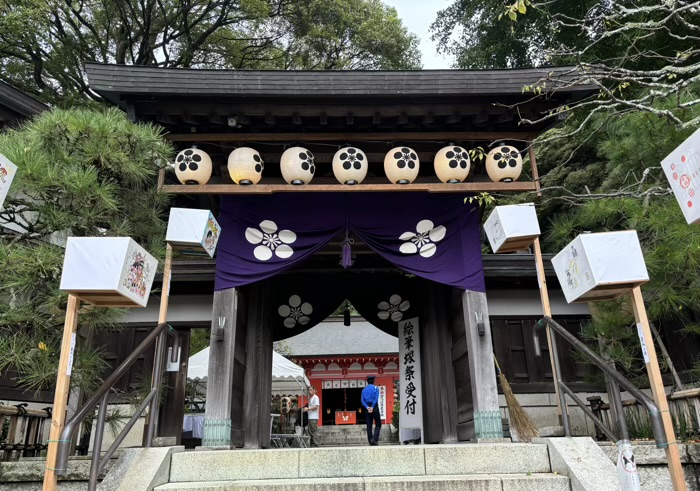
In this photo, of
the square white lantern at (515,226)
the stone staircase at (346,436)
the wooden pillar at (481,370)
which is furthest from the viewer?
the stone staircase at (346,436)

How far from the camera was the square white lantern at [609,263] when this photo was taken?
3795 mm

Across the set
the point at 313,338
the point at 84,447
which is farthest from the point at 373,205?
the point at 313,338

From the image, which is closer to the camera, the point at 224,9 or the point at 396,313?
the point at 396,313

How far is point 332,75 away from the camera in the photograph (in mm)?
5848

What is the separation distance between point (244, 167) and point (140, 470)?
3.42 metres

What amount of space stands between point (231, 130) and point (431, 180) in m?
2.80

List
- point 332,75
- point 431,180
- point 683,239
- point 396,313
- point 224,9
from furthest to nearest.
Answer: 1. point 224,9
2. point 396,313
3. point 431,180
4. point 332,75
5. point 683,239

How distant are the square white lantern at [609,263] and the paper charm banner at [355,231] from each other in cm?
215

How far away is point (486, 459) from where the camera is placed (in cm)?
434

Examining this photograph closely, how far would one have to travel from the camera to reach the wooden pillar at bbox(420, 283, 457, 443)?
702cm

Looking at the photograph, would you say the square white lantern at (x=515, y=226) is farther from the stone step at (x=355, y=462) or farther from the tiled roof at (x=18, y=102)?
the tiled roof at (x=18, y=102)

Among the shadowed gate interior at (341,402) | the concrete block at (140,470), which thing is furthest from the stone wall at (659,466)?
the shadowed gate interior at (341,402)

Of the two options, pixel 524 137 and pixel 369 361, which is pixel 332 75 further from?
pixel 369 361

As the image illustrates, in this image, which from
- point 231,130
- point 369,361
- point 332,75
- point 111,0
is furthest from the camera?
point 369,361
